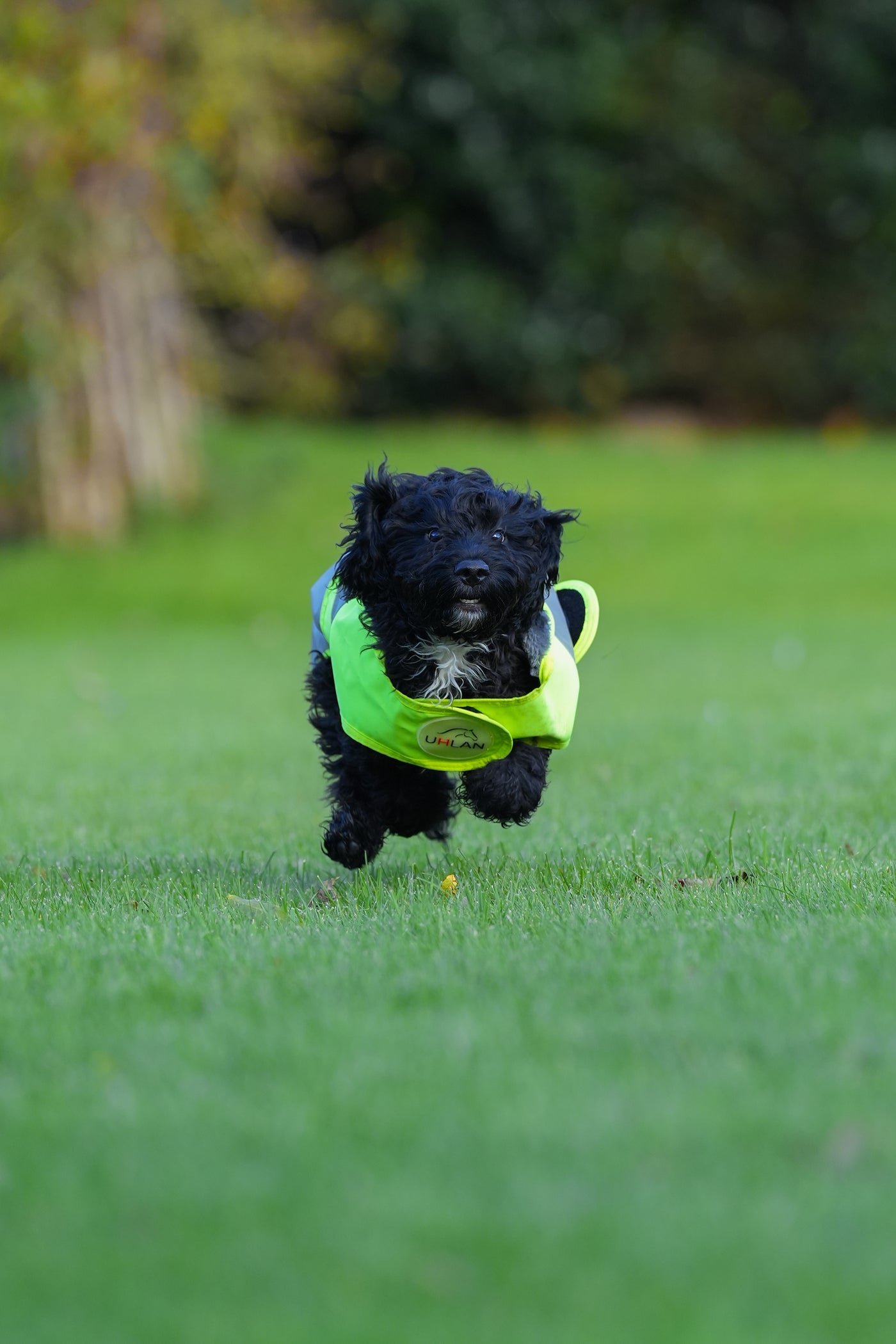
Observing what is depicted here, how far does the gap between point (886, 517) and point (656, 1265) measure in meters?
21.6

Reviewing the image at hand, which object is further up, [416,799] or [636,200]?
[636,200]

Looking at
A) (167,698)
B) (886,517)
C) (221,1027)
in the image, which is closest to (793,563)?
(886,517)

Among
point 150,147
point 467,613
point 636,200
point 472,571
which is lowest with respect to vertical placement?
point 467,613

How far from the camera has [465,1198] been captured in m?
2.91

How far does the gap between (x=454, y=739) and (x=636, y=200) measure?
94.6 feet

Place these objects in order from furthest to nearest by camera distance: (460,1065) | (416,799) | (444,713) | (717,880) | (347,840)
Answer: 1. (416,799)
2. (347,840)
3. (717,880)
4. (444,713)
5. (460,1065)

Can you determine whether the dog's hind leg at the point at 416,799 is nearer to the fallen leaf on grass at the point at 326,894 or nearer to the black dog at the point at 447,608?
the black dog at the point at 447,608

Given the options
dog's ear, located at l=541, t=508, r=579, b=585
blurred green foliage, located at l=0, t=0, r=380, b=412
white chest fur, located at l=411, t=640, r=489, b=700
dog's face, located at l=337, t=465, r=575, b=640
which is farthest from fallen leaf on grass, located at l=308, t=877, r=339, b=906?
blurred green foliage, located at l=0, t=0, r=380, b=412

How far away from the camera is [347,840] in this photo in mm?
5801

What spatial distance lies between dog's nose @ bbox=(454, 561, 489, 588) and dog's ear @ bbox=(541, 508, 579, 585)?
0.31 m

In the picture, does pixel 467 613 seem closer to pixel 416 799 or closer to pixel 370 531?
pixel 370 531

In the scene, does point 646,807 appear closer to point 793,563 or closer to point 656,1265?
point 656,1265

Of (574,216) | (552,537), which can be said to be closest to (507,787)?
(552,537)

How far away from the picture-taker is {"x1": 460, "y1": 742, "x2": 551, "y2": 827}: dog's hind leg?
18.6 feet
